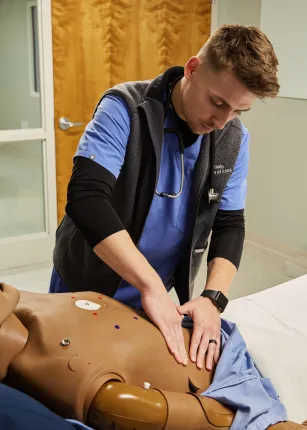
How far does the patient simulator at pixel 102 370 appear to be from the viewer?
3.20 feet

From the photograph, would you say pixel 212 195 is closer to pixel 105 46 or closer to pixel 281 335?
pixel 281 335

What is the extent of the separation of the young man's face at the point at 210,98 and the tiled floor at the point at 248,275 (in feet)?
6.02

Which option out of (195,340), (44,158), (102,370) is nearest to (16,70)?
(44,158)

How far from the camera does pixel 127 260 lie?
1.26 m

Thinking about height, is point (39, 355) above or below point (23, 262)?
above

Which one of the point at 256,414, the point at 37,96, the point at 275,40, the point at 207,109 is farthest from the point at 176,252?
the point at 275,40

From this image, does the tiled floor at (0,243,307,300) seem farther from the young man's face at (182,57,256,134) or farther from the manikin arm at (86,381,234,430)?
the manikin arm at (86,381,234,430)

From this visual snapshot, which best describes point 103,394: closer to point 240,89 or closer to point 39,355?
point 39,355

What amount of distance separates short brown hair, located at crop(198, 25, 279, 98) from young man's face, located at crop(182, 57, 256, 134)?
0.02 metres

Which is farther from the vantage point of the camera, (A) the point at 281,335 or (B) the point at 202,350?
(A) the point at 281,335

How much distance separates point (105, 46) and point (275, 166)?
4.56 ft

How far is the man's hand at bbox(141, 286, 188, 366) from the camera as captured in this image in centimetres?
120

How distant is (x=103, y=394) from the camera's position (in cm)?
97

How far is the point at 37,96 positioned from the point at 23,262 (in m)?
1.06
